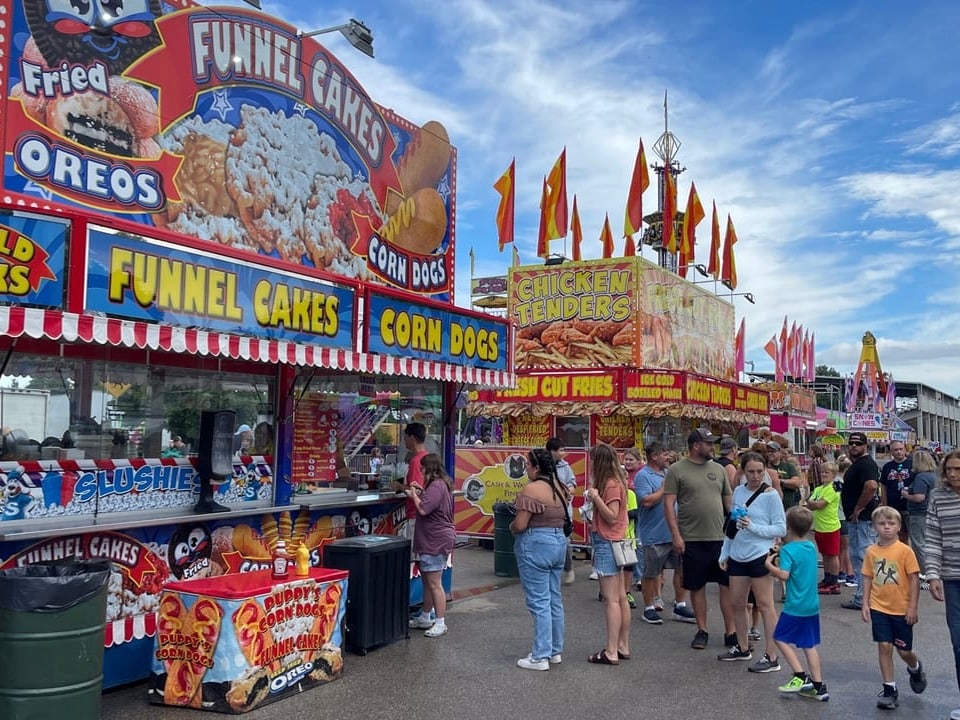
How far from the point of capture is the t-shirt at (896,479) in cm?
1017

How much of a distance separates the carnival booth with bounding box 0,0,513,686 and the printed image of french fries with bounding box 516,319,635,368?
897 centimetres

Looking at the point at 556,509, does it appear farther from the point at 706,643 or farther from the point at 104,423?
the point at 104,423

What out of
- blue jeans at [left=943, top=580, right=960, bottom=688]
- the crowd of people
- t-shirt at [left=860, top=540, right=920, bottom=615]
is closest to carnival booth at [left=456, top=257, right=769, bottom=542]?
the crowd of people

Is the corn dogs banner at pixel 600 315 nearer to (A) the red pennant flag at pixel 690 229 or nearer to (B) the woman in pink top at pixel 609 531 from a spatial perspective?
(A) the red pennant flag at pixel 690 229

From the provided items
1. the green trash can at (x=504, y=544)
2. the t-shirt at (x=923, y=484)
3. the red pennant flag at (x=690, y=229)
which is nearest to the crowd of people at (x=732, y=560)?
the green trash can at (x=504, y=544)

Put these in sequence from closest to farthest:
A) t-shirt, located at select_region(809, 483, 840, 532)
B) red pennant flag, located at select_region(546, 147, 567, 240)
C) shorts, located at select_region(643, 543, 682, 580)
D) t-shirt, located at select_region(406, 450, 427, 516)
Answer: t-shirt, located at select_region(406, 450, 427, 516) → shorts, located at select_region(643, 543, 682, 580) → t-shirt, located at select_region(809, 483, 840, 532) → red pennant flag, located at select_region(546, 147, 567, 240)

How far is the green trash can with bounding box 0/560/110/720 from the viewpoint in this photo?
4.66 metres

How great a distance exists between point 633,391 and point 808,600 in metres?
10.8

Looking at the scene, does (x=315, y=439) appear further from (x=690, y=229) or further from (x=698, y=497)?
(x=690, y=229)

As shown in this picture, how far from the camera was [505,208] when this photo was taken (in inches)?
749

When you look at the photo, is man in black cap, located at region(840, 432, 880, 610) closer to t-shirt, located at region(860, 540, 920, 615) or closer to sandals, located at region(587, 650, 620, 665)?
t-shirt, located at region(860, 540, 920, 615)

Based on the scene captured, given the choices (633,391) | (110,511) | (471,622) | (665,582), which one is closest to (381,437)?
(471,622)

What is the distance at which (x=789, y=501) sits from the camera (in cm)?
1104

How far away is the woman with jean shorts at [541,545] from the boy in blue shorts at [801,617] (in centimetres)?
164
